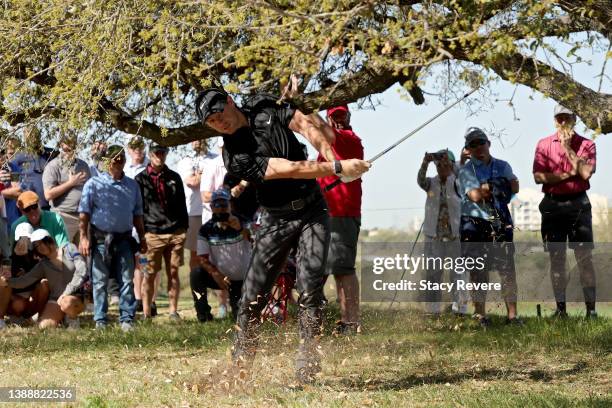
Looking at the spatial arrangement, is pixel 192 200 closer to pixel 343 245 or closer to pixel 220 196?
pixel 220 196

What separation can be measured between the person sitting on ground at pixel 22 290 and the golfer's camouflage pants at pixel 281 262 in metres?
5.25

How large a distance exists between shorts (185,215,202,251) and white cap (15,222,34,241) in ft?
7.71

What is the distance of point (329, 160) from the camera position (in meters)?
6.99

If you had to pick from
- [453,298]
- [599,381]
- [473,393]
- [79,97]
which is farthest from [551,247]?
[79,97]

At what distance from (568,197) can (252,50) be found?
18.5 ft

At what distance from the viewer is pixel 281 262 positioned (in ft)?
24.4

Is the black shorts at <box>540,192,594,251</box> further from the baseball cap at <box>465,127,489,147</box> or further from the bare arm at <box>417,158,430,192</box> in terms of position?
the bare arm at <box>417,158,430,192</box>

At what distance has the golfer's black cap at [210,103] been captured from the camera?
271 inches

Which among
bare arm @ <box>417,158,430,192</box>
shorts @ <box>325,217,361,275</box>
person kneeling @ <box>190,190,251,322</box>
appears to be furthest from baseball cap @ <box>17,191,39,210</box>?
bare arm @ <box>417,158,430,192</box>

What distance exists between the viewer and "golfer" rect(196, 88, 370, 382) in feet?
22.9

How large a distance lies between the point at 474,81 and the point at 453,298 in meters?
6.97

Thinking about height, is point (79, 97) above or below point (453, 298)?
above

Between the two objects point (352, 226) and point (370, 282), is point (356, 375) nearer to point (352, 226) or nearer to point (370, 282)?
point (352, 226)

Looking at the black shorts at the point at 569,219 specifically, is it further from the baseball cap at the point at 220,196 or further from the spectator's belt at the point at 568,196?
the baseball cap at the point at 220,196
